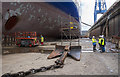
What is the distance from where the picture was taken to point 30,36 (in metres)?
8.67

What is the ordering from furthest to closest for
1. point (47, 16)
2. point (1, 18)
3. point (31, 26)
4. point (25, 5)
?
point (47, 16) → point (31, 26) → point (25, 5) → point (1, 18)

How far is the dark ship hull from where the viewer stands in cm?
798

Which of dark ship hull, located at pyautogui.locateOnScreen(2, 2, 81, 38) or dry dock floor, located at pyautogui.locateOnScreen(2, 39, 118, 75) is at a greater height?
dark ship hull, located at pyautogui.locateOnScreen(2, 2, 81, 38)

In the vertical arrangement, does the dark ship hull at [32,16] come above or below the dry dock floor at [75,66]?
above

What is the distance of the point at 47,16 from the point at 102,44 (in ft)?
21.9

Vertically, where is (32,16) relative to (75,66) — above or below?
above

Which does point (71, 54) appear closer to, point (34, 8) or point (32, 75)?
point (32, 75)

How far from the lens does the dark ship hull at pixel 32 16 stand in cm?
798

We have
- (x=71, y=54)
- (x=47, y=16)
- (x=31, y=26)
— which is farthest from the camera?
(x=47, y=16)

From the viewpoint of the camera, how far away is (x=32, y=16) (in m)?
9.19

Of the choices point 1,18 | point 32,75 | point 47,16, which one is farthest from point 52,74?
point 47,16

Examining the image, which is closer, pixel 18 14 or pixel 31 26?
pixel 18 14

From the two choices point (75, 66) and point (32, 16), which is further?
point (32, 16)

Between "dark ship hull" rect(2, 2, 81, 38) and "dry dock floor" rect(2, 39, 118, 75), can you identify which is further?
"dark ship hull" rect(2, 2, 81, 38)
